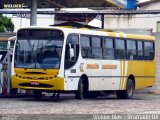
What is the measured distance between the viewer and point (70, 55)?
2480 centimetres

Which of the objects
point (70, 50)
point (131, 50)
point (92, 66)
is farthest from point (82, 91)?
point (131, 50)

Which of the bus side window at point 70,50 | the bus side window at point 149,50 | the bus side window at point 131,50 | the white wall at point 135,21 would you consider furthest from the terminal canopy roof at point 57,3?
the white wall at point 135,21

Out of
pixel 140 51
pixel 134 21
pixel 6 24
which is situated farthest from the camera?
pixel 134 21

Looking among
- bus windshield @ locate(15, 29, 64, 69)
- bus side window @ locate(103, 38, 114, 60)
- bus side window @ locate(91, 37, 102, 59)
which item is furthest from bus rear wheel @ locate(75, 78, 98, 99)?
bus windshield @ locate(15, 29, 64, 69)

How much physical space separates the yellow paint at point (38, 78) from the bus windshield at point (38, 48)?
185mm

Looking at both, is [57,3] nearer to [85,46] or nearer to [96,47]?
[96,47]

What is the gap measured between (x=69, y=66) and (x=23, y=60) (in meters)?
1.72

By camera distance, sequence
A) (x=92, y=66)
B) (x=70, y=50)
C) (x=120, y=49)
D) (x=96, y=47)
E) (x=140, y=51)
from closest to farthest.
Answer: (x=70, y=50) < (x=92, y=66) < (x=96, y=47) < (x=120, y=49) < (x=140, y=51)

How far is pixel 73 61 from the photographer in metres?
25.2

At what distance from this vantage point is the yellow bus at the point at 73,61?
24547 mm

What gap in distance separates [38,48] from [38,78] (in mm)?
1109

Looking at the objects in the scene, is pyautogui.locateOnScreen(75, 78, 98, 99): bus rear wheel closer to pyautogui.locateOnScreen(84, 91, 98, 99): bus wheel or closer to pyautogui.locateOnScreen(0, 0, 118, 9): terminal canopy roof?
pyautogui.locateOnScreen(84, 91, 98, 99): bus wheel

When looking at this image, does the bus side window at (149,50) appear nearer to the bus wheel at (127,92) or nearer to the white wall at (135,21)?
the bus wheel at (127,92)

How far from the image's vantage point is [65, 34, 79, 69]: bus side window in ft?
81.3
